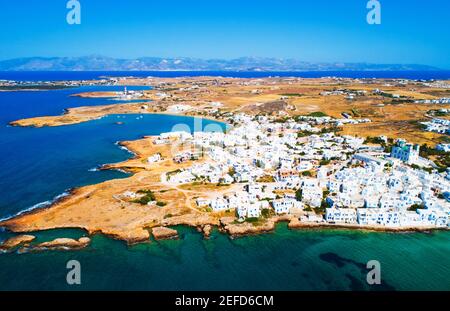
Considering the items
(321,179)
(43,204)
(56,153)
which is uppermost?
(56,153)

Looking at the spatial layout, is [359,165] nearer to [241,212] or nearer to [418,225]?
[418,225]

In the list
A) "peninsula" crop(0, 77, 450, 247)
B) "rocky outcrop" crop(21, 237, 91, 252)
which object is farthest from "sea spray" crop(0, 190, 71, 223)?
"rocky outcrop" crop(21, 237, 91, 252)

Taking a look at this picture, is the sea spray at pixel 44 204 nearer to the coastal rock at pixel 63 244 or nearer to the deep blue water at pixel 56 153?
the deep blue water at pixel 56 153

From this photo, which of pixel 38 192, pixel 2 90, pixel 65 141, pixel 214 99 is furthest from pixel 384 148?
pixel 2 90

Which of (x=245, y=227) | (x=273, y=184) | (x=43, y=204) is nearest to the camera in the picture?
(x=245, y=227)

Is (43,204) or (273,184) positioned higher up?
(273,184)

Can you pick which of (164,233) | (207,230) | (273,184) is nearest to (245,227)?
(207,230)

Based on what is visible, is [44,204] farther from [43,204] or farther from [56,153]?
[56,153]
